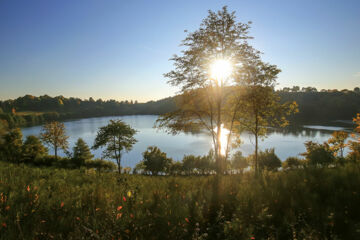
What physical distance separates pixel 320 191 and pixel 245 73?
1018cm

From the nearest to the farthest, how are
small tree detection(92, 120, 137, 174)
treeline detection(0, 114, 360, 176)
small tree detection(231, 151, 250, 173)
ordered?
small tree detection(92, 120, 137, 174) < treeline detection(0, 114, 360, 176) < small tree detection(231, 151, 250, 173)

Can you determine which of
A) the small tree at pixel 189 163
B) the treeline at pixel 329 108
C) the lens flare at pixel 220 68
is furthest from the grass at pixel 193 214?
the treeline at pixel 329 108

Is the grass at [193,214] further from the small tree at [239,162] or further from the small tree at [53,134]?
the small tree at [239,162]

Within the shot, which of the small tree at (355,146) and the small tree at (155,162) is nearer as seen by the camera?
the small tree at (355,146)

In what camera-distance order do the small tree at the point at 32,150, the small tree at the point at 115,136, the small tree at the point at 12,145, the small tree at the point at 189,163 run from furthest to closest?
the small tree at the point at 189,163
the small tree at the point at 32,150
the small tree at the point at 12,145
the small tree at the point at 115,136

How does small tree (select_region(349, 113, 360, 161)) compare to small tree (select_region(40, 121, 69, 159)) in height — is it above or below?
above

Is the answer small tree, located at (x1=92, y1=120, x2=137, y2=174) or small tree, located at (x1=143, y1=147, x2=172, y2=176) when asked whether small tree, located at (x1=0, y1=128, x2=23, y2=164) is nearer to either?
small tree, located at (x1=92, y1=120, x2=137, y2=174)

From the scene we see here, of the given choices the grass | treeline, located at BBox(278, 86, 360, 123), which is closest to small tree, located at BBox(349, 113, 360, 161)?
the grass

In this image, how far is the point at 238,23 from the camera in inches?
476

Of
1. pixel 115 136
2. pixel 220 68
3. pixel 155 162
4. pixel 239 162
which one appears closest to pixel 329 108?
pixel 239 162

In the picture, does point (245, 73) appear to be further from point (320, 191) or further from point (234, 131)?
point (320, 191)

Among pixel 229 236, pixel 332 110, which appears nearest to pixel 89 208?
pixel 229 236

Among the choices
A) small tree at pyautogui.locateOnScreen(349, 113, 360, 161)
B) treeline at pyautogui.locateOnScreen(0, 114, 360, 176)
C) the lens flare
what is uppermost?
the lens flare

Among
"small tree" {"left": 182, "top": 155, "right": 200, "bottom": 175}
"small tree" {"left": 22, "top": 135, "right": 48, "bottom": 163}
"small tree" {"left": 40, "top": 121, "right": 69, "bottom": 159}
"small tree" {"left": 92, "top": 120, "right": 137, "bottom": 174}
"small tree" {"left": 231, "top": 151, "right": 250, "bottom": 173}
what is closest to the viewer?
"small tree" {"left": 92, "top": 120, "right": 137, "bottom": 174}
